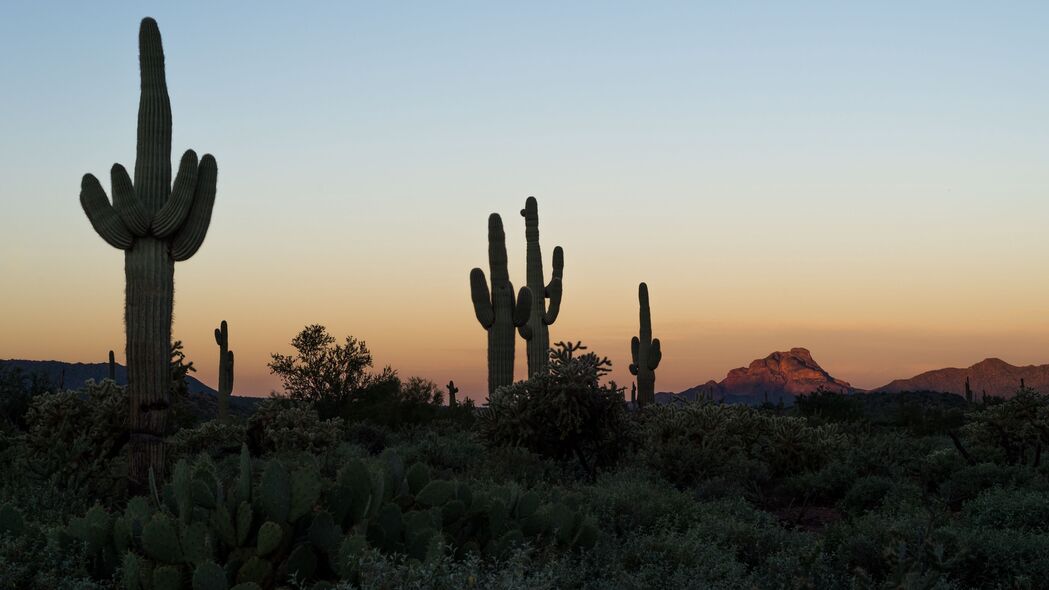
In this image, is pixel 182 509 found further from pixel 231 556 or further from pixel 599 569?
pixel 599 569

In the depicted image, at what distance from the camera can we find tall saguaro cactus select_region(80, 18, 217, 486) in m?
15.5

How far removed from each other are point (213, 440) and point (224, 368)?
13.0m

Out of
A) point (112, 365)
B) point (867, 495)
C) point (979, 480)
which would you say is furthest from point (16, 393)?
point (979, 480)

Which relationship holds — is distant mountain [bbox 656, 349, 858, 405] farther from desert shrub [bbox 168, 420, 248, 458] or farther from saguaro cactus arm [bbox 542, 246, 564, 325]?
desert shrub [bbox 168, 420, 248, 458]

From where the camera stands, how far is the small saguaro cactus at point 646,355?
34.4 metres

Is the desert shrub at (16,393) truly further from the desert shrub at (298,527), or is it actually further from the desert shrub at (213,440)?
the desert shrub at (298,527)

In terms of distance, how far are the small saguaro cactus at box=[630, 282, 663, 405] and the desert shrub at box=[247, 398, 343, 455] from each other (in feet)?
54.1

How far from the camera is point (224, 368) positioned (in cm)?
3206

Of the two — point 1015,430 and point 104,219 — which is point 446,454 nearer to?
point 104,219

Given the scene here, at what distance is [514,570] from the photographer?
6.30 meters

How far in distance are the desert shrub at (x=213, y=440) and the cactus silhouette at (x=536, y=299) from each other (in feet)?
31.2

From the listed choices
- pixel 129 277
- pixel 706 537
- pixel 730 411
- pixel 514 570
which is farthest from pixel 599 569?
pixel 730 411

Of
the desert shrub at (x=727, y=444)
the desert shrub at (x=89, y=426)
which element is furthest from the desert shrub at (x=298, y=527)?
the desert shrub at (x=727, y=444)

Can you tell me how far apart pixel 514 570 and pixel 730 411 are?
546 inches
